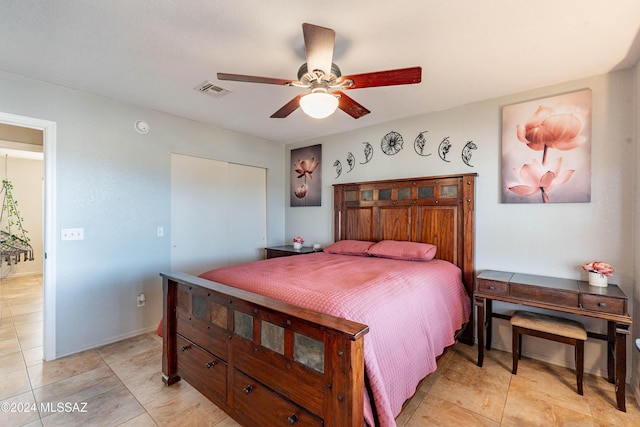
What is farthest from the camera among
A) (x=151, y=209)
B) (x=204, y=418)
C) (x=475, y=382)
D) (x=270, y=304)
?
(x=151, y=209)

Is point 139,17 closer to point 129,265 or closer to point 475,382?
point 129,265

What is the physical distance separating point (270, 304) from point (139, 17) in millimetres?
1855

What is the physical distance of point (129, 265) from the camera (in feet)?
10.0

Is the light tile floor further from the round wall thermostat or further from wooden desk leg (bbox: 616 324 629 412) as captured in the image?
the round wall thermostat

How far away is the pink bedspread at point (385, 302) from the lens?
1.43 meters

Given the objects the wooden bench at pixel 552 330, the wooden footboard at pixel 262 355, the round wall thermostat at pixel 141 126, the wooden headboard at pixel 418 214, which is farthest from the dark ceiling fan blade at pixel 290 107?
the wooden bench at pixel 552 330

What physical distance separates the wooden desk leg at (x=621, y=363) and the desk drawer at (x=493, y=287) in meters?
0.67

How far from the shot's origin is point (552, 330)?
2.21 m

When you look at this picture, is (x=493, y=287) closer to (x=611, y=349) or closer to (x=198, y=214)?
(x=611, y=349)

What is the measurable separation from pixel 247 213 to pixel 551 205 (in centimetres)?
365

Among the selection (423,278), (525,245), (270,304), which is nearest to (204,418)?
(270,304)

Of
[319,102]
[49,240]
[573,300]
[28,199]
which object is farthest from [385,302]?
[28,199]

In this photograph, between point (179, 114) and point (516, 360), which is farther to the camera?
point (179, 114)
